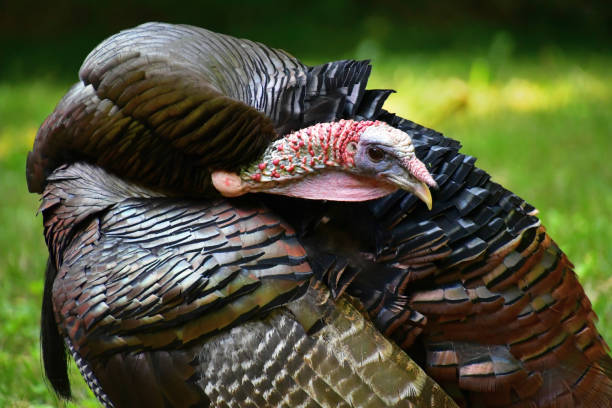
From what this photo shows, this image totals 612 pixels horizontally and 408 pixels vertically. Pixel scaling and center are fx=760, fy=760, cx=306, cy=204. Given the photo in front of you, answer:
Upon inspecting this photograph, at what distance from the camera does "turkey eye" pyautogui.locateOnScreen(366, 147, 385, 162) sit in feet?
7.15

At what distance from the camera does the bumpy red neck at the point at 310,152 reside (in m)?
2.21

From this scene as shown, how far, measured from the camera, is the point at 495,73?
805 centimetres

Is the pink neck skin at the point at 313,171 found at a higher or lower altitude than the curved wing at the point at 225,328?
higher

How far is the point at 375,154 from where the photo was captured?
7.19ft

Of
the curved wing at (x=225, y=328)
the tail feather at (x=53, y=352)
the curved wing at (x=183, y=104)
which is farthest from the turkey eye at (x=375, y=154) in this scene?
the tail feather at (x=53, y=352)

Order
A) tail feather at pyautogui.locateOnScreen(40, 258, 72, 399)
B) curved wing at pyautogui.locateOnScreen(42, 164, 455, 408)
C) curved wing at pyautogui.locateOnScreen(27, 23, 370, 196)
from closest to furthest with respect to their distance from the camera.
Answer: curved wing at pyautogui.locateOnScreen(42, 164, 455, 408)
curved wing at pyautogui.locateOnScreen(27, 23, 370, 196)
tail feather at pyautogui.locateOnScreen(40, 258, 72, 399)

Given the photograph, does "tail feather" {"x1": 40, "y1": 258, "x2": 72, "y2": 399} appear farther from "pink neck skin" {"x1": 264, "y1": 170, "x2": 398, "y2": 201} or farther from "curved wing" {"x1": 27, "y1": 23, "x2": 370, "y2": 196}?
"pink neck skin" {"x1": 264, "y1": 170, "x2": 398, "y2": 201}

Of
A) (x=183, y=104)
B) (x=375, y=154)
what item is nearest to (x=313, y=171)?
(x=375, y=154)

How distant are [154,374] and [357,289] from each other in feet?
2.14

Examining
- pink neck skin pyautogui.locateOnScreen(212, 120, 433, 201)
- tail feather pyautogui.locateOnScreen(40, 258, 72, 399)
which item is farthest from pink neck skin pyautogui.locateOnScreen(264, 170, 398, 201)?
tail feather pyautogui.locateOnScreen(40, 258, 72, 399)

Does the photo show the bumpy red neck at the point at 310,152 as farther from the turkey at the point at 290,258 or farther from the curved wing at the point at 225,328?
the curved wing at the point at 225,328

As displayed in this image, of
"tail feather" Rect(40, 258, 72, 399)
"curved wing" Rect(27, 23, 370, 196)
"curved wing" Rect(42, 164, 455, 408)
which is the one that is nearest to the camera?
"curved wing" Rect(42, 164, 455, 408)

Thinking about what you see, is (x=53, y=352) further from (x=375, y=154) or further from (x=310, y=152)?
(x=375, y=154)

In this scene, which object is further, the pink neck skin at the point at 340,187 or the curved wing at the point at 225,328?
the pink neck skin at the point at 340,187
